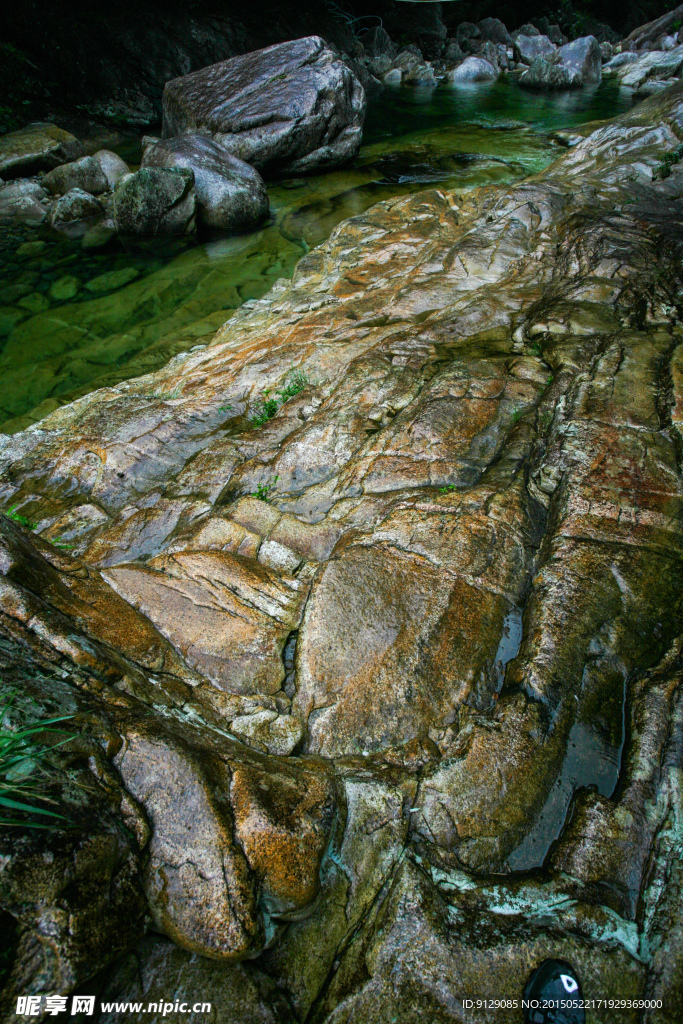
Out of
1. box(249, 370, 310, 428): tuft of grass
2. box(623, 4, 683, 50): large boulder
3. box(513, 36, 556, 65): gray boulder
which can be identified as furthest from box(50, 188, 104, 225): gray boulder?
box(623, 4, 683, 50): large boulder

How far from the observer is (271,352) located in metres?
6.18

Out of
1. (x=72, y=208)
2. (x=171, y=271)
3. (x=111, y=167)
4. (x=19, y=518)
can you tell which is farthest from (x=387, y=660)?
(x=111, y=167)

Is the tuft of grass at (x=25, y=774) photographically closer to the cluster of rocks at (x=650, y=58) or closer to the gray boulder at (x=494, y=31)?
the cluster of rocks at (x=650, y=58)

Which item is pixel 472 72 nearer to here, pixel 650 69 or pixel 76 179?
pixel 650 69

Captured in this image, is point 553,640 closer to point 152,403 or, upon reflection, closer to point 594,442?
point 594,442

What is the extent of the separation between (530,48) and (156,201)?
1034 inches

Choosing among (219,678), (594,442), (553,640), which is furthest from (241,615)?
(594,442)

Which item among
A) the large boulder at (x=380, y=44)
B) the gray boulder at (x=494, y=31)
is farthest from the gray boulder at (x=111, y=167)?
the gray boulder at (x=494, y=31)

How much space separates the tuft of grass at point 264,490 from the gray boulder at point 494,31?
3501cm

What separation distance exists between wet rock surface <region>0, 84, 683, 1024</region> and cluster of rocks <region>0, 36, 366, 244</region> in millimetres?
7031

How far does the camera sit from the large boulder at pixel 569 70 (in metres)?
21.6

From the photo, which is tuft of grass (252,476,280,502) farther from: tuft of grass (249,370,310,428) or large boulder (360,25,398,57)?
large boulder (360,25,398,57)

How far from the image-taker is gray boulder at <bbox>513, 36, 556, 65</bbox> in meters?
26.9

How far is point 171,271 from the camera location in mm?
9938
